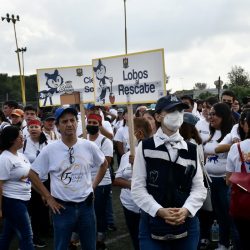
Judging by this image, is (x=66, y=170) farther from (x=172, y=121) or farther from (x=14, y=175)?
(x=172, y=121)

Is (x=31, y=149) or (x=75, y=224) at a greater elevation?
(x=31, y=149)

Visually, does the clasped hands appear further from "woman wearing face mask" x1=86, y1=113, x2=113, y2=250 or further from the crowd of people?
"woman wearing face mask" x1=86, y1=113, x2=113, y2=250

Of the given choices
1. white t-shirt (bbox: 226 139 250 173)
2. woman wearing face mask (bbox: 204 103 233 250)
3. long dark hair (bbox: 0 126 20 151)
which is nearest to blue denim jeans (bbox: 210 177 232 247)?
woman wearing face mask (bbox: 204 103 233 250)

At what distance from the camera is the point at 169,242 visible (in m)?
3.22

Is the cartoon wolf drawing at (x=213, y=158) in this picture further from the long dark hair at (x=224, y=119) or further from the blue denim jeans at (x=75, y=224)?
A: the blue denim jeans at (x=75, y=224)

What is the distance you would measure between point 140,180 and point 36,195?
3.93 meters

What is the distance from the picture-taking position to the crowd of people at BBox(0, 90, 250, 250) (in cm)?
317

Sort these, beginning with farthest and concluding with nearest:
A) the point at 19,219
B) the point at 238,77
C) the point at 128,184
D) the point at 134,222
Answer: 1. the point at 238,77
2. the point at 19,219
3. the point at 134,222
4. the point at 128,184

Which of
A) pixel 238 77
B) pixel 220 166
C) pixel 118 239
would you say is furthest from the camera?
pixel 238 77

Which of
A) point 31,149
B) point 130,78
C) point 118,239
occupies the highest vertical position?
point 130,78

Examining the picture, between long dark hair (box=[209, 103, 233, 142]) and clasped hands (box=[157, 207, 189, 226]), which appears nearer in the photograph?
clasped hands (box=[157, 207, 189, 226])

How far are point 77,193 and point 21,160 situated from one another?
1.16m

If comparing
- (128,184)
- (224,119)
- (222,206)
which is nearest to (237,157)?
(128,184)

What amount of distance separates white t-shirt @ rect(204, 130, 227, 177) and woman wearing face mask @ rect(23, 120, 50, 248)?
255 centimetres
